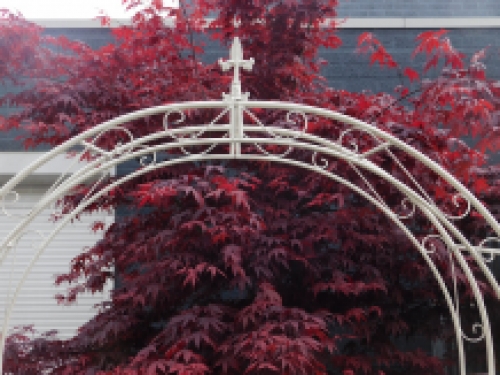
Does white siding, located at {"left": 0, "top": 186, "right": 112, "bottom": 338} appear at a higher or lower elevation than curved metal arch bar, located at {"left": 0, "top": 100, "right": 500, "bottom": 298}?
lower

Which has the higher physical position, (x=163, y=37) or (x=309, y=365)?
(x=163, y=37)

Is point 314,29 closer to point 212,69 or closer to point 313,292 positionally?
point 212,69

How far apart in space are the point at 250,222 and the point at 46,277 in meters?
2.28

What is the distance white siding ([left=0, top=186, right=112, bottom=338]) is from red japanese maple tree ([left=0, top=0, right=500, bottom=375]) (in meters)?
1.05

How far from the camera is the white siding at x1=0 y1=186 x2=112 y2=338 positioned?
4684 mm

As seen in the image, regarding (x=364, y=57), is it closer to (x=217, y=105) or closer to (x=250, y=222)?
(x=250, y=222)

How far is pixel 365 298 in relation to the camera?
11.7 ft

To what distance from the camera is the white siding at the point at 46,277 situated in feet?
15.4

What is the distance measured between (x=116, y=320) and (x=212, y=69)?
1.60m

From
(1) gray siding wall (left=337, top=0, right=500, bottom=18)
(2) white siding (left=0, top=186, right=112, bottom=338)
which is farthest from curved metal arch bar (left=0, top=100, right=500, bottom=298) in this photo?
(1) gray siding wall (left=337, top=0, right=500, bottom=18)

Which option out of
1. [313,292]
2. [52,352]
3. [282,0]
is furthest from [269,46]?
[52,352]

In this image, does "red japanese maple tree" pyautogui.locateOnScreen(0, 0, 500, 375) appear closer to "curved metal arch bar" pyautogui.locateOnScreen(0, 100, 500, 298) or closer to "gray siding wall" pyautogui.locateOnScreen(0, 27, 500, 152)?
"curved metal arch bar" pyautogui.locateOnScreen(0, 100, 500, 298)

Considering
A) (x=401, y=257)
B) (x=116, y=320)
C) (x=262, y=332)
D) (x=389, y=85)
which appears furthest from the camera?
(x=389, y=85)

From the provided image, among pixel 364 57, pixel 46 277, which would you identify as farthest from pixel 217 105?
pixel 46 277
